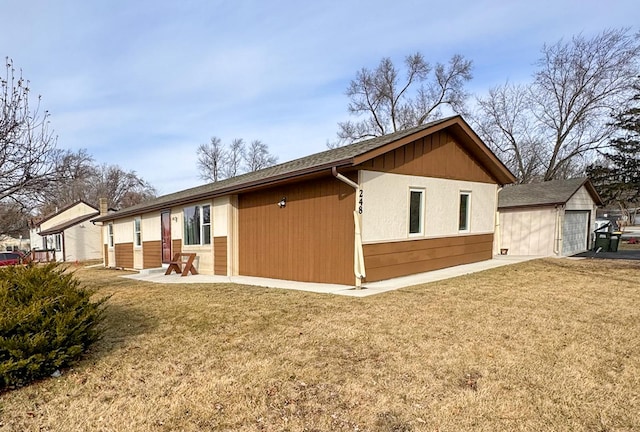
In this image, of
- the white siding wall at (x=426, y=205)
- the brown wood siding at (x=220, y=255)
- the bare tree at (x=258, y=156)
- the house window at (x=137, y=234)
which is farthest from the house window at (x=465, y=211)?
the bare tree at (x=258, y=156)

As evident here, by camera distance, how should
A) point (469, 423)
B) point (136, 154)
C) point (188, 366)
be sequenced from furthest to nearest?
point (136, 154), point (188, 366), point (469, 423)

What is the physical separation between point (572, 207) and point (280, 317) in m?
13.9

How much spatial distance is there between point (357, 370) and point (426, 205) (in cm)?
668

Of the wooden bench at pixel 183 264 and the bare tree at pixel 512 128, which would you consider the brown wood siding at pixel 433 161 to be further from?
the bare tree at pixel 512 128

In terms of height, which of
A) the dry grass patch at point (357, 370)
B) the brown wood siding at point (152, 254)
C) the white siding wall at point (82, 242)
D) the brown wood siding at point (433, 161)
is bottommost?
the white siding wall at point (82, 242)

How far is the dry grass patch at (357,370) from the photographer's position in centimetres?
273

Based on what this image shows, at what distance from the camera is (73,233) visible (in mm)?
29078

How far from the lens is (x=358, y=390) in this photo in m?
3.15

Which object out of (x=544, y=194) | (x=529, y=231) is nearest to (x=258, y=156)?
(x=544, y=194)

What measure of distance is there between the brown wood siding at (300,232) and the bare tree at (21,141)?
16.1 ft

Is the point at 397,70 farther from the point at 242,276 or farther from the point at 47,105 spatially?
the point at 47,105

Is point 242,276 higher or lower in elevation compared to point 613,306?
lower

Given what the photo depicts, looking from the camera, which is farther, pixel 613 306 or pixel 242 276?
pixel 242 276


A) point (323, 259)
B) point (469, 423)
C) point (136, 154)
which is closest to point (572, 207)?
point (323, 259)
